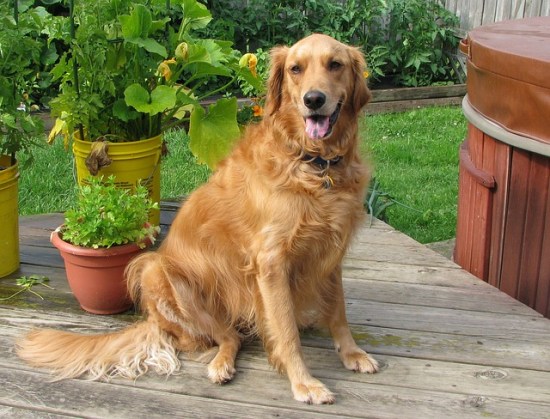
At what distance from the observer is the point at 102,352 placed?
2.82m

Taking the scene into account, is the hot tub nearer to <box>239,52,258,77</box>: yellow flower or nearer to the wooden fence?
<box>239,52,258,77</box>: yellow flower

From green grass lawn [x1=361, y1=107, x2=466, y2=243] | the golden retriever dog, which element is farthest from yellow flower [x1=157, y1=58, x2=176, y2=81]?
green grass lawn [x1=361, y1=107, x2=466, y2=243]

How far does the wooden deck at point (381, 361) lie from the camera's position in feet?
8.43

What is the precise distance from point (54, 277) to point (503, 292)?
2168mm

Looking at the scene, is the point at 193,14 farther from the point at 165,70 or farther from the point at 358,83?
the point at 358,83

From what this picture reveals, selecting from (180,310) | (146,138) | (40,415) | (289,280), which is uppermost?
(146,138)

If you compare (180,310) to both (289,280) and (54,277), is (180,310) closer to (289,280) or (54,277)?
(289,280)

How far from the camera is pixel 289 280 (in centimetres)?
276

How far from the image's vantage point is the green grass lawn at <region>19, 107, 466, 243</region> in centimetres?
546

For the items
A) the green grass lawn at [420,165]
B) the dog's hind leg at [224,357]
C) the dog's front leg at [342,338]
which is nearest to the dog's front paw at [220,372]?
the dog's hind leg at [224,357]

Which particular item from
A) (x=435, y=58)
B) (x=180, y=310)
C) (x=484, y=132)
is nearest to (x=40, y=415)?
(x=180, y=310)

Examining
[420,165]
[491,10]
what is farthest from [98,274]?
[491,10]

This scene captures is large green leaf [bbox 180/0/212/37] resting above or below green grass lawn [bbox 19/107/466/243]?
above

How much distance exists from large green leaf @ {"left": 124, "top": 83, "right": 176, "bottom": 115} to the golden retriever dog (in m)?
0.73
